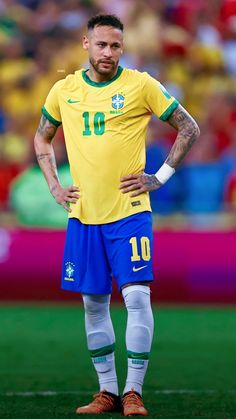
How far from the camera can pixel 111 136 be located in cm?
610

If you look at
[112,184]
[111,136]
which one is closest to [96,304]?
[112,184]

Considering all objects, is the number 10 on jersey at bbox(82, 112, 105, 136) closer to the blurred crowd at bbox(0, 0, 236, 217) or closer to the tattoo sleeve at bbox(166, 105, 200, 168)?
the tattoo sleeve at bbox(166, 105, 200, 168)

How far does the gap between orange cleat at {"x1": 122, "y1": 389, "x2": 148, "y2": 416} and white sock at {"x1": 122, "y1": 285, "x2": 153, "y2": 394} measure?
0.13ft

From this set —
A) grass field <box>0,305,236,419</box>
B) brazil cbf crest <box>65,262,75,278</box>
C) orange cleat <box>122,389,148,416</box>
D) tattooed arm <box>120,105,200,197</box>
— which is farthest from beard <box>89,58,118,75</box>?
grass field <box>0,305,236,419</box>

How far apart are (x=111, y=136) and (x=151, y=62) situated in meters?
7.81

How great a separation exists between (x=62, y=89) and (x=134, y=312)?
1296mm

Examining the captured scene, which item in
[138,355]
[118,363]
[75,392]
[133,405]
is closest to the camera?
[133,405]

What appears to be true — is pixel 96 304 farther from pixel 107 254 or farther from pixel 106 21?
pixel 106 21

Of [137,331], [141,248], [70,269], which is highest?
[141,248]

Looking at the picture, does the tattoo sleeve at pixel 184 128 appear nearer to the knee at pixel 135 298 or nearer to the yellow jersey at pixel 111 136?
the yellow jersey at pixel 111 136

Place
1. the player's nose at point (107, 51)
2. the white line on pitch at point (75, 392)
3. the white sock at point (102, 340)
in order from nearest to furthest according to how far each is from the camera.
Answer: the player's nose at point (107, 51) < the white sock at point (102, 340) < the white line on pitch at point (75, 392)

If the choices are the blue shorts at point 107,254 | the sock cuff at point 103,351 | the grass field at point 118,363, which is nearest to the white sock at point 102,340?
the sock cuff at point 103,351

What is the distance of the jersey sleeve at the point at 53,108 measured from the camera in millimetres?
6301

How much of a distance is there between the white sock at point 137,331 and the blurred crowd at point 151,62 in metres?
6.92
